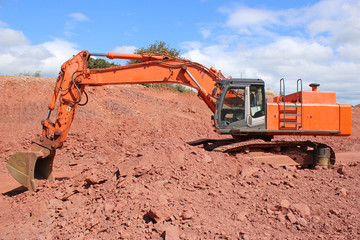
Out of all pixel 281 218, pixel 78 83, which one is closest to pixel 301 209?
pixel 281 218

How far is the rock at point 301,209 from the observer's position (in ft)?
17.5

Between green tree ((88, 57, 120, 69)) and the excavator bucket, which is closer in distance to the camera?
the excavator bucket

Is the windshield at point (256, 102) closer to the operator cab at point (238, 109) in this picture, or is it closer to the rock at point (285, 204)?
the operator cab at point (238, 109)

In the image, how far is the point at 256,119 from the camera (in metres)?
8.37

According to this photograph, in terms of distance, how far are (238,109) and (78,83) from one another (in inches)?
161

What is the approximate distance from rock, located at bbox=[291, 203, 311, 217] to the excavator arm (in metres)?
3.72

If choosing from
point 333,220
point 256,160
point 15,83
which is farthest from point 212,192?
point 15,83

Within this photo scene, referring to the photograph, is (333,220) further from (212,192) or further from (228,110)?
(228,110)

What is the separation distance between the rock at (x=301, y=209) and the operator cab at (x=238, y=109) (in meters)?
3.03

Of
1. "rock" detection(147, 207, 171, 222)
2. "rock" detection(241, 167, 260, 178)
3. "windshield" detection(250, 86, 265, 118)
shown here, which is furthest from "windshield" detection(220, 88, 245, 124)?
"rock" detection(147, 207, 171, 222)

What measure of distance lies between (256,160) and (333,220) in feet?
10.9

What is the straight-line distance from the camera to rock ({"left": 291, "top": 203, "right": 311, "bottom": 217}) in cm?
535

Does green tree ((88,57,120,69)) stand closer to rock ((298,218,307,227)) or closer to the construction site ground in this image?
the construction site ground

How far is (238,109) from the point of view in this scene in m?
8.32
